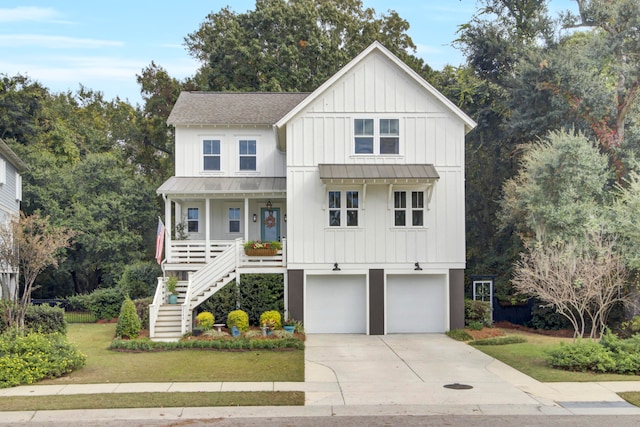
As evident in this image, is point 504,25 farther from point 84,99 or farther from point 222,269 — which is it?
point 84,99

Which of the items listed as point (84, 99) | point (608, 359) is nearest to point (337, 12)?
point (84, 99)

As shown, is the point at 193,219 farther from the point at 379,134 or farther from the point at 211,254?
the point at 379,134

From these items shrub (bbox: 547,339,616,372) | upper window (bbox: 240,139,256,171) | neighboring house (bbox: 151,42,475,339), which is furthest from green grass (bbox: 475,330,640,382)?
upper window (bbox: 240,139,256,171)

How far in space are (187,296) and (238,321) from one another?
210cm

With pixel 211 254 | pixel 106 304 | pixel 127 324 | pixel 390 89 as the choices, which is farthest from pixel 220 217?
pixel 390 89

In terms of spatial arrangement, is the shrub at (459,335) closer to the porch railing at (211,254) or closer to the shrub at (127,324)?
the porch railing at (211,254)

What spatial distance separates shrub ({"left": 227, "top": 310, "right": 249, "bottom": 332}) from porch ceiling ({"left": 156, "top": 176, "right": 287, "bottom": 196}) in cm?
501

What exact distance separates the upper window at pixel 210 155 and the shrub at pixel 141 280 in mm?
5656

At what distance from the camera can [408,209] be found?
79.7ft

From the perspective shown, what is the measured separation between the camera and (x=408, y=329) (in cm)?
2472

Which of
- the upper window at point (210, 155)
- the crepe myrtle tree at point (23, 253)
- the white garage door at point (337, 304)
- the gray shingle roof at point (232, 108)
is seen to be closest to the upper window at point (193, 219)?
the upper window at point (210, 155)

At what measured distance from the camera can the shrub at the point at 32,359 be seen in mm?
14906

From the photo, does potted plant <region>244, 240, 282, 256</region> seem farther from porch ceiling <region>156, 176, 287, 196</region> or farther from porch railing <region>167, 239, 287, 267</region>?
porch ceiling <region>156, 176, 287, 196</region>

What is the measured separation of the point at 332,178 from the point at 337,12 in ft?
76.0
